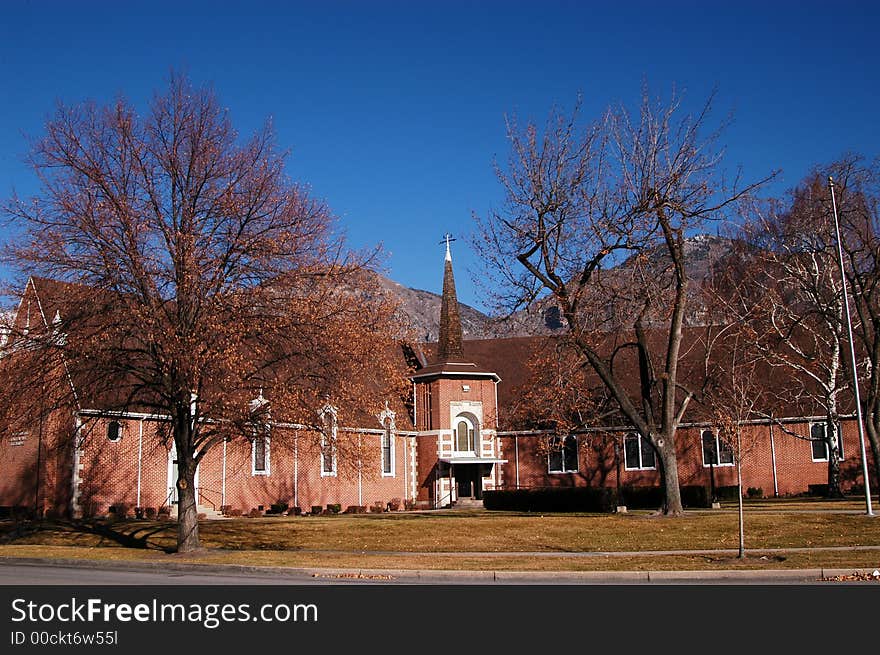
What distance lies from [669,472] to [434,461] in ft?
75.2

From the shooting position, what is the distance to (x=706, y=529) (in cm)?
2598

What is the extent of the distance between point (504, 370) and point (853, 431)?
2044cm

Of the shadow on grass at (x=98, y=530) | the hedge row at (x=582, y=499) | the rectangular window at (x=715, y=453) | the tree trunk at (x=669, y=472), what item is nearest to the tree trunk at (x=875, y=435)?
the tree trunk at (x=669, y=472)

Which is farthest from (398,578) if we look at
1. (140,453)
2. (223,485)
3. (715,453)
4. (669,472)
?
(715,453)

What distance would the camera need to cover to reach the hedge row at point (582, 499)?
37.8 meters

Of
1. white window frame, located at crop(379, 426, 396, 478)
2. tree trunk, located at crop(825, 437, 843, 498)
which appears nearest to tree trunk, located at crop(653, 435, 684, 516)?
tree trunk, located at crop(825, 437, 843, 498)

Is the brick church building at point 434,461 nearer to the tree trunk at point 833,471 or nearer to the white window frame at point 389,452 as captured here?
the white window frame at point 389,452

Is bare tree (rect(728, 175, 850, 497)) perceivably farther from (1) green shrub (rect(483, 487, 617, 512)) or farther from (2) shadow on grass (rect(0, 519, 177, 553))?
(2) shadow on grass (rect(0, 519, 177, 553))

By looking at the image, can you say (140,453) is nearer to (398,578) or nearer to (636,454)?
(398,578)

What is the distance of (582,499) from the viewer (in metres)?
38.5

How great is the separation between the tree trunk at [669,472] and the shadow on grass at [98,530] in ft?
53.3

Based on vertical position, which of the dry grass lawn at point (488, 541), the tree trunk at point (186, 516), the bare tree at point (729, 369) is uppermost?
the bare tree at point (729, 369)
